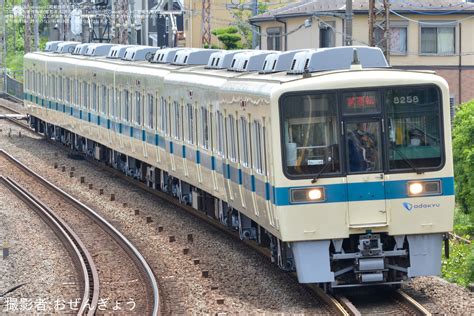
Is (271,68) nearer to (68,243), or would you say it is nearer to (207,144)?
(207,144)

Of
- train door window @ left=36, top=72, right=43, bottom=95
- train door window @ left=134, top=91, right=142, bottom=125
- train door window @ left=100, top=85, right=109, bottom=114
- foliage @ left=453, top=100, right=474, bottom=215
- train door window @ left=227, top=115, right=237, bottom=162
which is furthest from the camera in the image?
train door window @ left=36, top=72, right=43, bottom=95

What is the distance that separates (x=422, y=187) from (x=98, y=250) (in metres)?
5.43

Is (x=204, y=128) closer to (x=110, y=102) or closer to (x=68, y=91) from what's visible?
(x=110, y=102)

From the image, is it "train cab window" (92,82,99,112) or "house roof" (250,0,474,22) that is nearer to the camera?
"train cab window" (92,82,99,112)

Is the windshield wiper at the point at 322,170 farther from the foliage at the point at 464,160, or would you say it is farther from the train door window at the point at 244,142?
the foliage at the point at 464,160

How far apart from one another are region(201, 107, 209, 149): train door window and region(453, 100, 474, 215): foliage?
8358 mm

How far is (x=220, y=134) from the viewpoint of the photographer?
15.2 metres

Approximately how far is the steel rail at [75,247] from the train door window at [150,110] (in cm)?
222

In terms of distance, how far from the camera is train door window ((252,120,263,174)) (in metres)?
12.3

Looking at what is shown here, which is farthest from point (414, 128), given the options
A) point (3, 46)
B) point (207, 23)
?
point (3, 46)

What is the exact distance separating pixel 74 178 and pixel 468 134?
759 cm

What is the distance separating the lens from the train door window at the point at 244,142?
13266mm

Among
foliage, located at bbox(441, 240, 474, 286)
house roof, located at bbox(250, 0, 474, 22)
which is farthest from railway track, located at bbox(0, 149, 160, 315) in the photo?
house roof, located at bbox(250, 0, 474, 22)

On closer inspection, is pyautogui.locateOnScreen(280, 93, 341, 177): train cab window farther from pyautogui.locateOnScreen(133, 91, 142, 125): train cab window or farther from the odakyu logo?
pyautogui.locateOnScreen(133, 91, 142, 125): train cab window
